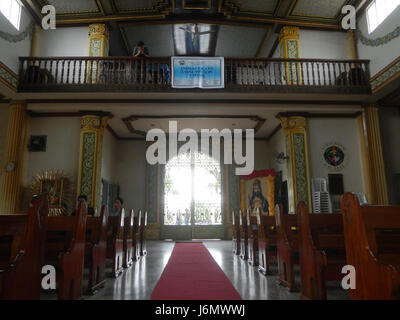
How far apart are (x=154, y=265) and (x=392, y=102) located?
803 centimetres

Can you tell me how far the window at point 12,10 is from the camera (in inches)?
290

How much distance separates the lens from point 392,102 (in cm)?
863

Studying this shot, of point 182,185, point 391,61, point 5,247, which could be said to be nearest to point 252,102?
point 391,61

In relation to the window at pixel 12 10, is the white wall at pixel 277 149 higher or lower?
lower

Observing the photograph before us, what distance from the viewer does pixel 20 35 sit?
8.19m

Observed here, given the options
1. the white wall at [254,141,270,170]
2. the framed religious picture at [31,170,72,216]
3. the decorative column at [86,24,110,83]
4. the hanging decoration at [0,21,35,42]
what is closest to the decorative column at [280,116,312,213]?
the white wall at [254,141,270,170]

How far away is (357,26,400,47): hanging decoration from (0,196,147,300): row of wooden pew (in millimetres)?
7670

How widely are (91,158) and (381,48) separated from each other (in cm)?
845

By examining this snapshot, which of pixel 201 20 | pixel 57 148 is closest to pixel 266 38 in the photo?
pixel 201 20

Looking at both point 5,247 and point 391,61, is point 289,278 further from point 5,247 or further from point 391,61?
point 391,61

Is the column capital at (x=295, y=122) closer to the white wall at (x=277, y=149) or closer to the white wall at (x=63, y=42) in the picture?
the white wall at (x=277, y=149)

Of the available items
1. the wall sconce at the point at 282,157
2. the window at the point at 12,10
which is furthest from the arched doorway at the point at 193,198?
the window at the point at 12,10

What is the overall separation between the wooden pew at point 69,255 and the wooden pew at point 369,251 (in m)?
2.47

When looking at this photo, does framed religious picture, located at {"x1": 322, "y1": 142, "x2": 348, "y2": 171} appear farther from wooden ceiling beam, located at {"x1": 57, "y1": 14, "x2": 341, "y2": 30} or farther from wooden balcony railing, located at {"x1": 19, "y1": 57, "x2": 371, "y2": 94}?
wooden ceiling beam, located at {"x1": 57, "y1": 14, "x2": 341, "y2": 30}
